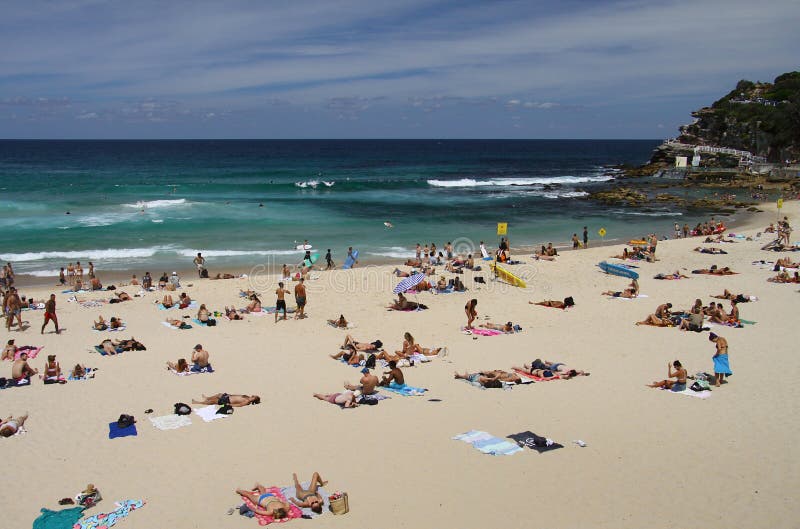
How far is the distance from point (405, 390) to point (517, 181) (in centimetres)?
5649

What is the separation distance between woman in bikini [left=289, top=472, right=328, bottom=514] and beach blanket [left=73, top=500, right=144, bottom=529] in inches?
69.7

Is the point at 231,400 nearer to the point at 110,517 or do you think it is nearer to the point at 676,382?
the point at 110,517

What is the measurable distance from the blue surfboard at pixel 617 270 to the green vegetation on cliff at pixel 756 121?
173 feet

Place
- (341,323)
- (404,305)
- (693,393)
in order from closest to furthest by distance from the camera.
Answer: (693,393) < (341,323) < (404,305)

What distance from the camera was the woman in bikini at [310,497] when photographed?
7.00 m

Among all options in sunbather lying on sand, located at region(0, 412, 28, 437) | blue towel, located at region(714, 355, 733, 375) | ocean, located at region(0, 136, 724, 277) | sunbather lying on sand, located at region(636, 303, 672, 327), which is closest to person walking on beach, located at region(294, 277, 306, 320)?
sunbather lying on sand, located at region(0, 412, 28, 437)

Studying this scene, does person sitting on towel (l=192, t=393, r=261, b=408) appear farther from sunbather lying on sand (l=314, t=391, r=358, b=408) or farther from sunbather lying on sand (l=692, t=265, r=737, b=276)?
sunbather lying on sand (l=692, t=265, r=737, b=276)

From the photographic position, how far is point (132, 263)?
25.2 meters

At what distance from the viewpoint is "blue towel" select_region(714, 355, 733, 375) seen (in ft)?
35.5

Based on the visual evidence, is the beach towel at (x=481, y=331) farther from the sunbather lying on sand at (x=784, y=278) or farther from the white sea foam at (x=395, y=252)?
the white sea foam at (x=395, y=252)

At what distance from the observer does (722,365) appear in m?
10.9

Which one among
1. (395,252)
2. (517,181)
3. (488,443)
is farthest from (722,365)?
(517,181)

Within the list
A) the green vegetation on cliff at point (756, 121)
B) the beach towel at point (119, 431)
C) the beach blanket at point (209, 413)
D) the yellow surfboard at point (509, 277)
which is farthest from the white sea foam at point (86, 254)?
the green vegetation on cliff at point (756, 121)

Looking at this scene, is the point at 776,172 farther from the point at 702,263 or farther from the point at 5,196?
the point at 5,196
